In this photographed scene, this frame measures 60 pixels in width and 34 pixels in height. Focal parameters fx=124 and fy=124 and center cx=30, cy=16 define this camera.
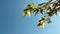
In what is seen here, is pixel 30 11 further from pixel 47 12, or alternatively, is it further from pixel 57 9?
pixel 57 9

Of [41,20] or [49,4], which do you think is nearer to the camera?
[49,4]

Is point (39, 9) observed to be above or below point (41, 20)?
above

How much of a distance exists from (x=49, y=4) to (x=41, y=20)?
0.38 m

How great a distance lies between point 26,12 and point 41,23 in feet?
1.40

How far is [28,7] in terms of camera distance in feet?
7.78

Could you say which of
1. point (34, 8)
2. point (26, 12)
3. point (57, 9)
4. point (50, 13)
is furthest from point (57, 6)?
point (26, 12)

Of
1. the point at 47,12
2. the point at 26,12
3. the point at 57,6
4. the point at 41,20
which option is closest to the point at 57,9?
the point at 57,6

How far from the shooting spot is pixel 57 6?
2.31 m

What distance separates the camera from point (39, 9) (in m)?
2.40

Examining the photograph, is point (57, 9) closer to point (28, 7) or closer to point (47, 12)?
point (47, 12)

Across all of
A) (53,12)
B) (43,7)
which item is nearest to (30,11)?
(43,7)

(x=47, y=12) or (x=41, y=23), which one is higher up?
(x=47, y=12)

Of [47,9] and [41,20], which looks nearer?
[47,9]

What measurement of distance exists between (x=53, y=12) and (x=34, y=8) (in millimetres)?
371
